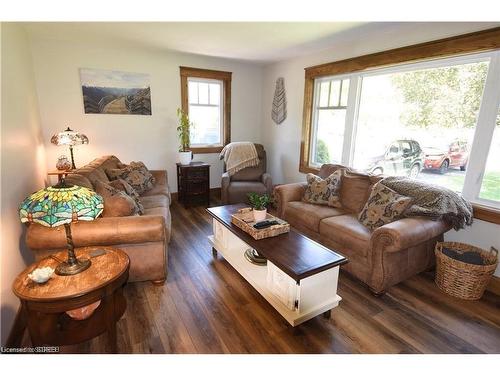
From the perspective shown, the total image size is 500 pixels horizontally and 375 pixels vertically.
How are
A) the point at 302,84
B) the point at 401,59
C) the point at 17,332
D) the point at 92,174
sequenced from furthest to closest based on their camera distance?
the point at 302,84 < the point at 401,59 < the point at 92,174 < the point at 17,332

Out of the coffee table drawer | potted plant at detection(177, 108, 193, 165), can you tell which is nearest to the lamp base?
the coffee table drawer

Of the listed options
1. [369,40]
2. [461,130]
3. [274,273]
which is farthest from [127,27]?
[461,130]

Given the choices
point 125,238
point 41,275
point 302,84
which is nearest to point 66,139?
point 125,238

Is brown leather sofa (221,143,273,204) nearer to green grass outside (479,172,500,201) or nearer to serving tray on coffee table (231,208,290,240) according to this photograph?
serving tray on coffee table (231,208,290,240)

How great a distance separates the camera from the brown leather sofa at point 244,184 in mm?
4191

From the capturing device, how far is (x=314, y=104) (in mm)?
4105

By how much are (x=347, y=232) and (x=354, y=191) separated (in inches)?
30.6

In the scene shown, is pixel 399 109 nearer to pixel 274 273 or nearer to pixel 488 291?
pixel 488 291

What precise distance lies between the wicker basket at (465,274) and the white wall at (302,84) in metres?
0.22

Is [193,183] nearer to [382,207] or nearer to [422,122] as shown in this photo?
[382,207]

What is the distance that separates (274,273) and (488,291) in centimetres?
200

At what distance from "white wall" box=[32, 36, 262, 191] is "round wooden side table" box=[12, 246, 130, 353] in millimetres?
2780

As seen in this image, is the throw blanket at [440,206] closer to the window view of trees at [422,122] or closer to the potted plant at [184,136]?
the window view of trees at [422,122]

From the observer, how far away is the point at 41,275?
56.6 inches
